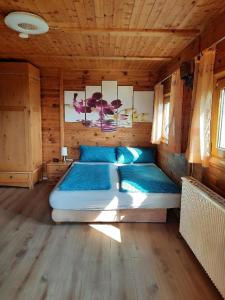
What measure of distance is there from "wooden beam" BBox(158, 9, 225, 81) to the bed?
1.68 metres

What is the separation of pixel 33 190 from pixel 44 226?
1.43m

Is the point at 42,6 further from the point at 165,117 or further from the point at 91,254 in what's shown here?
the point at 165,117

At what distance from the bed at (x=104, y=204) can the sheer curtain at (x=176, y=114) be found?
2.20 feet

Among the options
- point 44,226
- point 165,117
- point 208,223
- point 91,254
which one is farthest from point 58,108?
point 208,223

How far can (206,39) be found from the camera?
243 cm

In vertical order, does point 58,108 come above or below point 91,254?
above

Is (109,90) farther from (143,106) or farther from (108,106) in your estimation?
(143,106)

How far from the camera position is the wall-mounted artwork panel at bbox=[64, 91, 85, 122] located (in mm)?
A: 4609

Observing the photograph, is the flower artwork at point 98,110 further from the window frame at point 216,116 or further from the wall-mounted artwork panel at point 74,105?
the window frame at point 216,116

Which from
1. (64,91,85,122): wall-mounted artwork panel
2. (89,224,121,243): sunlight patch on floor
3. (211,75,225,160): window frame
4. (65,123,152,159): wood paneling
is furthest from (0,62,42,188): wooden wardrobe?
(211,75,225,160): window frame

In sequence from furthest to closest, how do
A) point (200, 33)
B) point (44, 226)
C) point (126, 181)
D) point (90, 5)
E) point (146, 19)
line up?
point (126, 181), point (44, 226), point (200, 33), point (146, 19), point (90, 5)

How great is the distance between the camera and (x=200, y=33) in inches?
99.9

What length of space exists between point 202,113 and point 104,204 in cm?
149

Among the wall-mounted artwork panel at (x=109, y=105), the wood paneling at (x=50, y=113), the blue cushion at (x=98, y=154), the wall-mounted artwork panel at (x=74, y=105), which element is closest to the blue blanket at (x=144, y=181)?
the blue cushion at (x=98, y=154)
